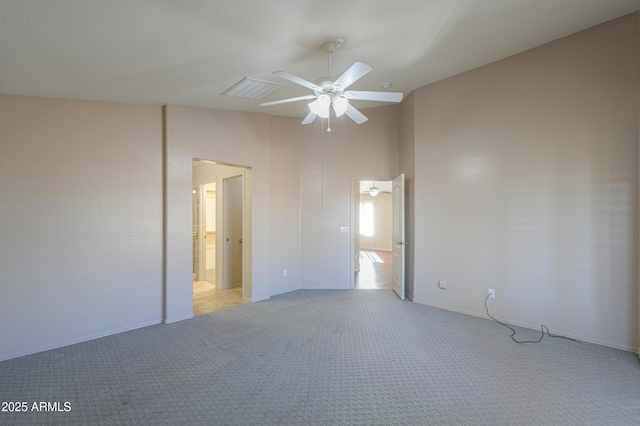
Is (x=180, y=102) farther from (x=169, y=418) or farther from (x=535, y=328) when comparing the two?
(x=535, y=328)

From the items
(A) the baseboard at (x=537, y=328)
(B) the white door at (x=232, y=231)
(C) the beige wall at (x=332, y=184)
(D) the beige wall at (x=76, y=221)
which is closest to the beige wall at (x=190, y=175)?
(D) the beige wall at (x=76, y=221)

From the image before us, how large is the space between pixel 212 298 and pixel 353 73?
14.1ft

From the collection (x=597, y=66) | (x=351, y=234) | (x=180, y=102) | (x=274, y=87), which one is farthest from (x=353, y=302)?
(x=597, y=66)

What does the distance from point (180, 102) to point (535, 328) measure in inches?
209

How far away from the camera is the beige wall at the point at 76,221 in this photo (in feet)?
9.68

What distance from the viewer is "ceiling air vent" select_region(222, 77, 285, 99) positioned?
3.46 m

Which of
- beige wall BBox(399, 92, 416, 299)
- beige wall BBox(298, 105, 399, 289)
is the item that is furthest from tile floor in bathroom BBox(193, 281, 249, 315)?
beige wall BBox(399, 92, 416, 299)

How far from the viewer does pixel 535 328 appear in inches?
139

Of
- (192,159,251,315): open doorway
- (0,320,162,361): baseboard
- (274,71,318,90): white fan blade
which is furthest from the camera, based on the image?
(192,159,251,315): open doorway

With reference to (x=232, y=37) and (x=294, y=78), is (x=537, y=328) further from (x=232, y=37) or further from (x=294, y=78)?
(x=232, y=37)

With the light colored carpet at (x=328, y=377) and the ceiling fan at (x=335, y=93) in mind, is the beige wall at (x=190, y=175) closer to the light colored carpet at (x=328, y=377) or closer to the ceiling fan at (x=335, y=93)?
the light colored carpet at (x=328, y=377)

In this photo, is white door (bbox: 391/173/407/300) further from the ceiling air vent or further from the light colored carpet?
the ceiling air vent

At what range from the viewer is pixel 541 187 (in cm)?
347

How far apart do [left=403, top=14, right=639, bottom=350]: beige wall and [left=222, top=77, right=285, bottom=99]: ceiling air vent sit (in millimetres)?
2368
